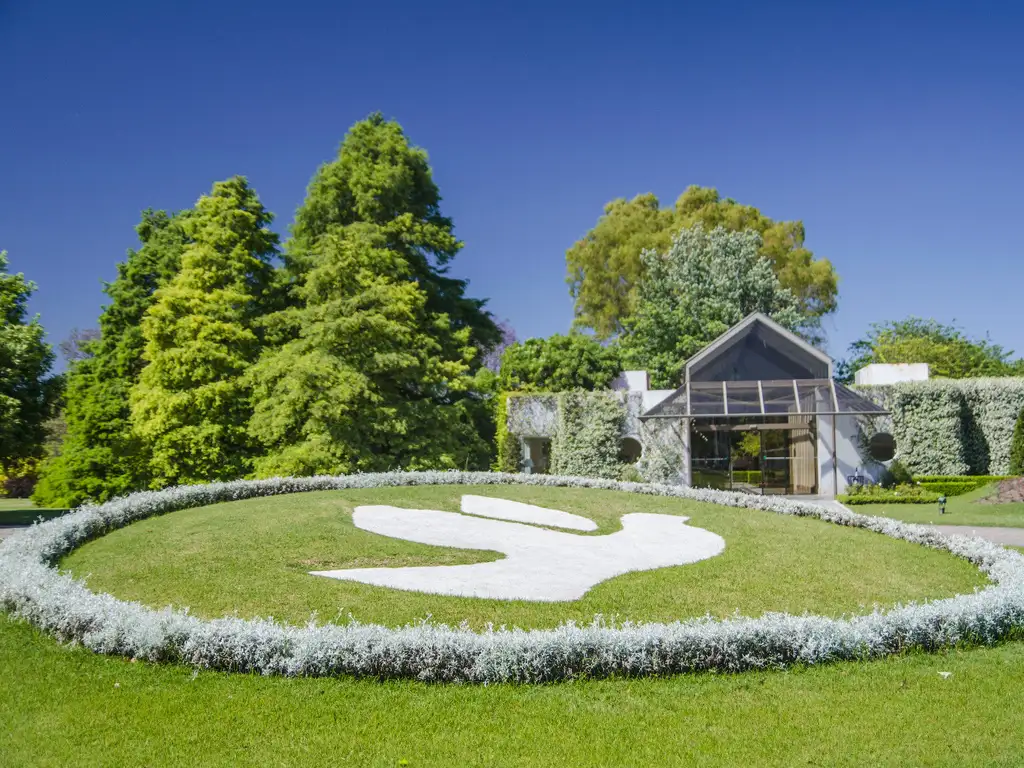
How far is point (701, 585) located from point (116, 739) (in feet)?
23.2

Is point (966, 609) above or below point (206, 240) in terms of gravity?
below

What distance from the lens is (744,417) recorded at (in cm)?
2753

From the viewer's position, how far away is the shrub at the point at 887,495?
23.4m

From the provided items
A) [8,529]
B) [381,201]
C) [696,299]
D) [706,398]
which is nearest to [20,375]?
[8,529]

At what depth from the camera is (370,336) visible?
85.5 ft

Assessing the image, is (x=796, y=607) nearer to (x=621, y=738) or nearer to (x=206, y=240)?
(x=621, y=738)

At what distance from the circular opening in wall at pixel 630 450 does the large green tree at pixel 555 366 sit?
Result: 3119mm

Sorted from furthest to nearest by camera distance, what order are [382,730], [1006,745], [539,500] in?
[539,500] → [382,730] → [1006,745]

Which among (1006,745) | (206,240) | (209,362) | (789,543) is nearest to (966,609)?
(1006,745)

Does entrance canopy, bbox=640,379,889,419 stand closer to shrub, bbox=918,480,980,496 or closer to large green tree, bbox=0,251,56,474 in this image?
shrub, bbox=918,480,980,496

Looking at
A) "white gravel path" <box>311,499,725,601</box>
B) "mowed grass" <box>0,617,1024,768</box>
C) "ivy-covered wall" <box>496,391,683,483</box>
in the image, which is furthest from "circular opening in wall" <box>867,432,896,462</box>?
"mowed grass" <box>0,617,1024,768</box>

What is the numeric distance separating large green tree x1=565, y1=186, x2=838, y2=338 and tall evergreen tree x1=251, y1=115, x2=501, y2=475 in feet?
55.7

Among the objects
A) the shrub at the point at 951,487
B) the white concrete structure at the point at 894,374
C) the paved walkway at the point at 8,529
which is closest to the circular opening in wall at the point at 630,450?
the white concrete structure at the point at 894,374

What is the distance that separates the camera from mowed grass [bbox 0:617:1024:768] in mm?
5277
